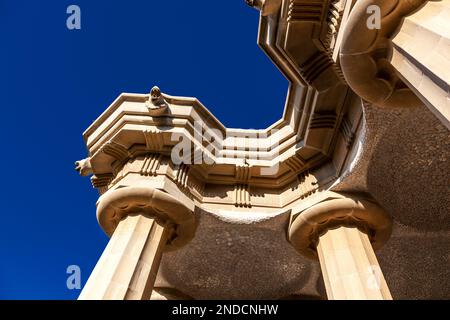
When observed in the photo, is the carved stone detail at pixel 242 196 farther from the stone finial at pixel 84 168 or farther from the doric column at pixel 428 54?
the doric column at pixel 428 54

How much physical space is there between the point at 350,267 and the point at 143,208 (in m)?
4.04

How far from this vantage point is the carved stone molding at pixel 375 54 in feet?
14.9

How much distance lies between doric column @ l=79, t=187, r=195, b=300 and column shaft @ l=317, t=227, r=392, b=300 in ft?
9.46

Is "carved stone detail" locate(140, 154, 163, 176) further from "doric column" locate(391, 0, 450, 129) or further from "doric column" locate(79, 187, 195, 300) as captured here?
"doric column" locate(391, 0, 450, 129)

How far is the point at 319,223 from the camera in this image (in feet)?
25.6

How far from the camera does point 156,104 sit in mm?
8961

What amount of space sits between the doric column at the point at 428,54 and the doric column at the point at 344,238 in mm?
3485

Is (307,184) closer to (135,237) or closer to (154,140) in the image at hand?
(154,140)

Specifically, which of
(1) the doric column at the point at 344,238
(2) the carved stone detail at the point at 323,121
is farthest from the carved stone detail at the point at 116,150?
(2) the carved stone detail at the point at 323,121

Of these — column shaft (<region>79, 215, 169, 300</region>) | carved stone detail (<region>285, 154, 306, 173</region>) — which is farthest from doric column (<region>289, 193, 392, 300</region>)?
column shaft (<region>79, 215, 169, 300</region>)

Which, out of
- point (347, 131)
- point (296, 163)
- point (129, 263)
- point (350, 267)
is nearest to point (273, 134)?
point (296, 163)

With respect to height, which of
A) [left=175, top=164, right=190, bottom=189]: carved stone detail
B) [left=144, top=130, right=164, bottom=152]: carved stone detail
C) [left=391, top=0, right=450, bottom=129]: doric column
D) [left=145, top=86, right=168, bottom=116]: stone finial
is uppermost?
[left=391, top=0, right=450, bottom=129]: doric column

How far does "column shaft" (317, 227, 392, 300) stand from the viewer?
20.0ft
